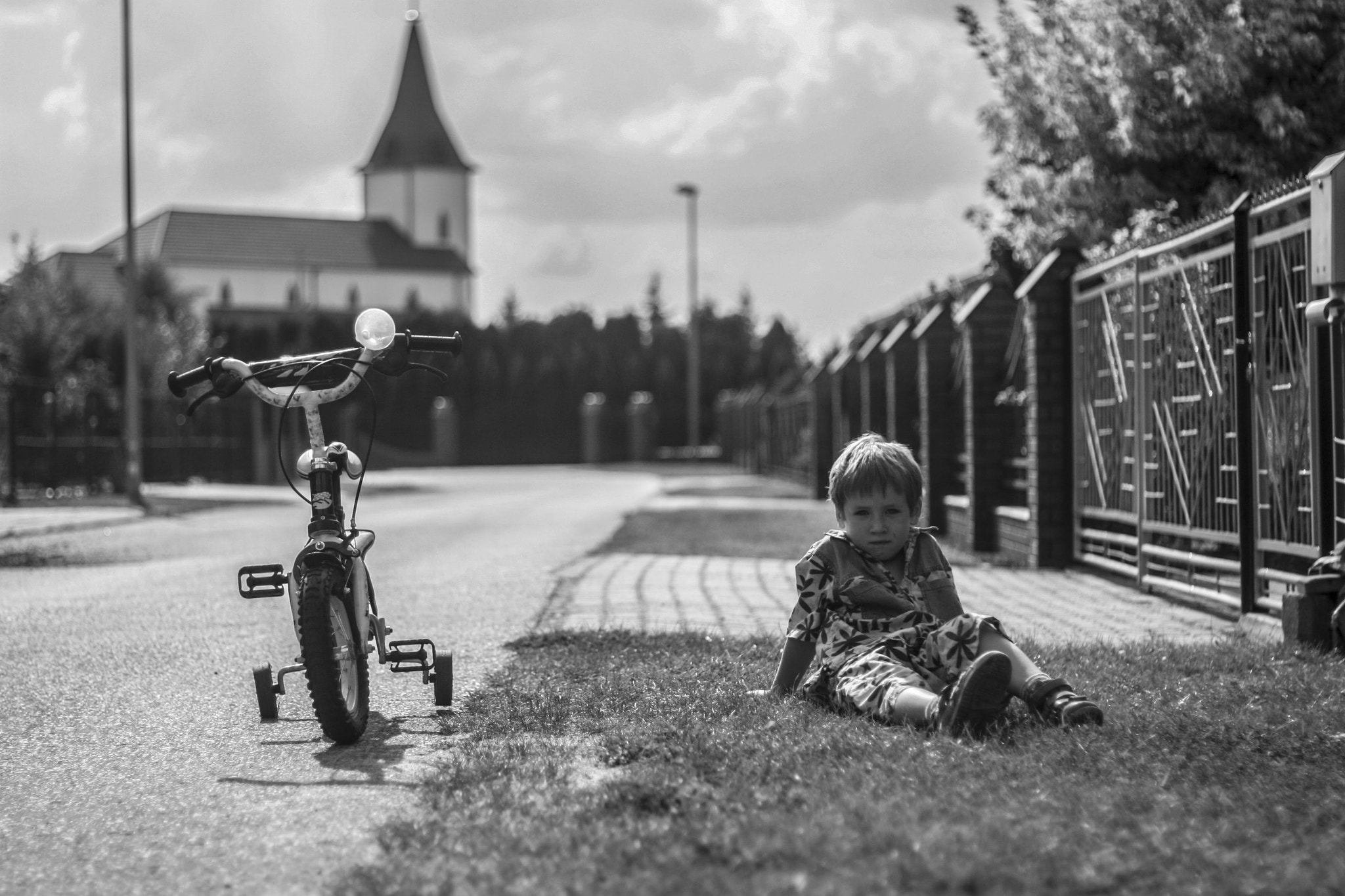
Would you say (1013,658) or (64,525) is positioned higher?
(1013,658)

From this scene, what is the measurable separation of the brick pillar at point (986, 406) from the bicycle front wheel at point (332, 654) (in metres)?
8.60

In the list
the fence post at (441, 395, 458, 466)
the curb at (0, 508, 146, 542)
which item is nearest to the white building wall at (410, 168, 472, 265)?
the fence post at (441, 395, 458, 466)

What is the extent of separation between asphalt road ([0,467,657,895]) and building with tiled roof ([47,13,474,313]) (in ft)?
297

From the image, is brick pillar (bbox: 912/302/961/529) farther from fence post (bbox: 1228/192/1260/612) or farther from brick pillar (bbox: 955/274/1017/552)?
fence post (bbox: 1228/192/1260/612)

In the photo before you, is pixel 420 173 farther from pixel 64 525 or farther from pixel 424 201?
pixel 64 525

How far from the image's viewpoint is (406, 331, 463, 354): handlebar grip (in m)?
5.05

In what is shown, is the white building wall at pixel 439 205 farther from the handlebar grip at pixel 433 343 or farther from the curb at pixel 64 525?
the handlebar grip at pixel 433 343

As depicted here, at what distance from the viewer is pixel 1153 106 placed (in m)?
13.1

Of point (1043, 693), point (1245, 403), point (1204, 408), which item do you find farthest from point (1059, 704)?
point (1204, 408)

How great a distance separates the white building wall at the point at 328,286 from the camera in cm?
10394

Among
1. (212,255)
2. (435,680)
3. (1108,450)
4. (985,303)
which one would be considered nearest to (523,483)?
(985,303)

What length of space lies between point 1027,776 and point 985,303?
9.09 metres

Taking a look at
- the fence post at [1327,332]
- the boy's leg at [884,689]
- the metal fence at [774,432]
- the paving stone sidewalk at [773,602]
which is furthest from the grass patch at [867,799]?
the metal fence at [774,432]

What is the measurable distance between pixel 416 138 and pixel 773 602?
10651cm
